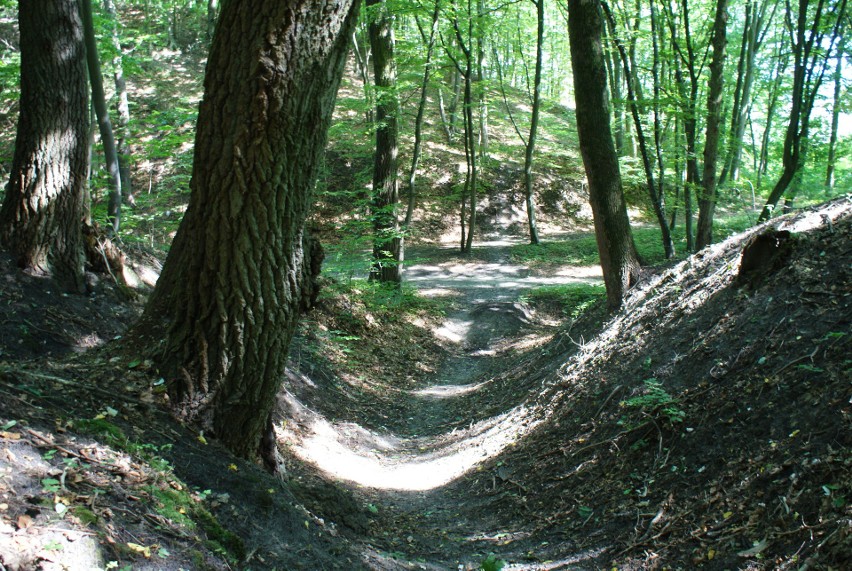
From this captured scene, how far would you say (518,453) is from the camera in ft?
19.9

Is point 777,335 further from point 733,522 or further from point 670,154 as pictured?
point 670,154

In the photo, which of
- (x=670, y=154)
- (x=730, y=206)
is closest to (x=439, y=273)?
(x=670, y=154)

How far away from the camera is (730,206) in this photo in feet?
92.1

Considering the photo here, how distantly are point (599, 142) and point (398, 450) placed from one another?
Answer: 4658 mm

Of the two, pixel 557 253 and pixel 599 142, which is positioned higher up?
pixel 599 142

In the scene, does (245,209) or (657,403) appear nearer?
(245,209)

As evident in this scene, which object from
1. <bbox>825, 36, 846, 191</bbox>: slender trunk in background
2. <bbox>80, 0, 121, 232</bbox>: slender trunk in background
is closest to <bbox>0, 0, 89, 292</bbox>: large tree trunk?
<bbox>80, 0, 121, 232</bbox>: slender trunk in background

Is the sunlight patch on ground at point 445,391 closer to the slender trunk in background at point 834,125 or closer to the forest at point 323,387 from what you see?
the forest at point 323,387

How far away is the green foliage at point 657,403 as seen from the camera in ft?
15.2

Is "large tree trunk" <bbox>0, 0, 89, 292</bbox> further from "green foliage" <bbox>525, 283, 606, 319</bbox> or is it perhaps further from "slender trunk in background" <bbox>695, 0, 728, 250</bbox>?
"green foliage" <bbox>525, 283, 606, 319</bbox>

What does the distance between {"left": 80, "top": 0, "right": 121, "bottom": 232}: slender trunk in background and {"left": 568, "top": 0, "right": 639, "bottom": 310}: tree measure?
21.6 ft

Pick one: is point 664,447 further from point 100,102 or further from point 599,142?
point 100,102

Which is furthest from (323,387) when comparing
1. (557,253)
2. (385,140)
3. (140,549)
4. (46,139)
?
(557,253)

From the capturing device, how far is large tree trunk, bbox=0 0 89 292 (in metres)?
7.18
